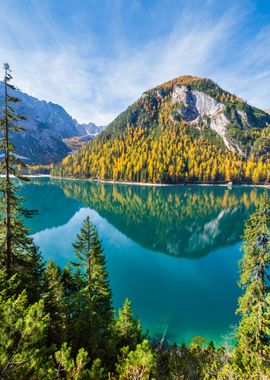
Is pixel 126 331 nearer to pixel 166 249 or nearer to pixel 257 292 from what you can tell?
pixel 257 292

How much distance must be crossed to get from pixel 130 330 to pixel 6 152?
15990 mm

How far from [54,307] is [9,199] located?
839 cm

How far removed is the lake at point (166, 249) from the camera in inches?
1162

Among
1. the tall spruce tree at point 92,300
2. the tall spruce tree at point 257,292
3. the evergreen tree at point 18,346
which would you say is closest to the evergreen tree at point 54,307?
the tall spruce tree at point 92,300

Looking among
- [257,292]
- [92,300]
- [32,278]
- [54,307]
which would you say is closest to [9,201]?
[32,278]

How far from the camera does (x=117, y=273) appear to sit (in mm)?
40688

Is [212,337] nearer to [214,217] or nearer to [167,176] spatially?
[214,217]

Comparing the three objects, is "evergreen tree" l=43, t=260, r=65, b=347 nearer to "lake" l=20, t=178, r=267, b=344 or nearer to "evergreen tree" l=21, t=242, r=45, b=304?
"evergreen tree" l=21, t=242, r=45, b=304

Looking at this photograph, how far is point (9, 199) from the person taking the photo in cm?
1408

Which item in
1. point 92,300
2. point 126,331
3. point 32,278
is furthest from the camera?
point 92,300

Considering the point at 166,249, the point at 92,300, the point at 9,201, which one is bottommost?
the point at 166,249

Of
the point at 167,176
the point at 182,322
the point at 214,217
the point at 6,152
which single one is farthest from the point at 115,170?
the point at 6,152

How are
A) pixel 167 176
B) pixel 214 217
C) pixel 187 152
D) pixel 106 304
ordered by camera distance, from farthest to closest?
pixel 187 152 → pixel 167 176 → pixel 214 217 → pixel 106 304

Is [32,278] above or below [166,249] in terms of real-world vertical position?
above
